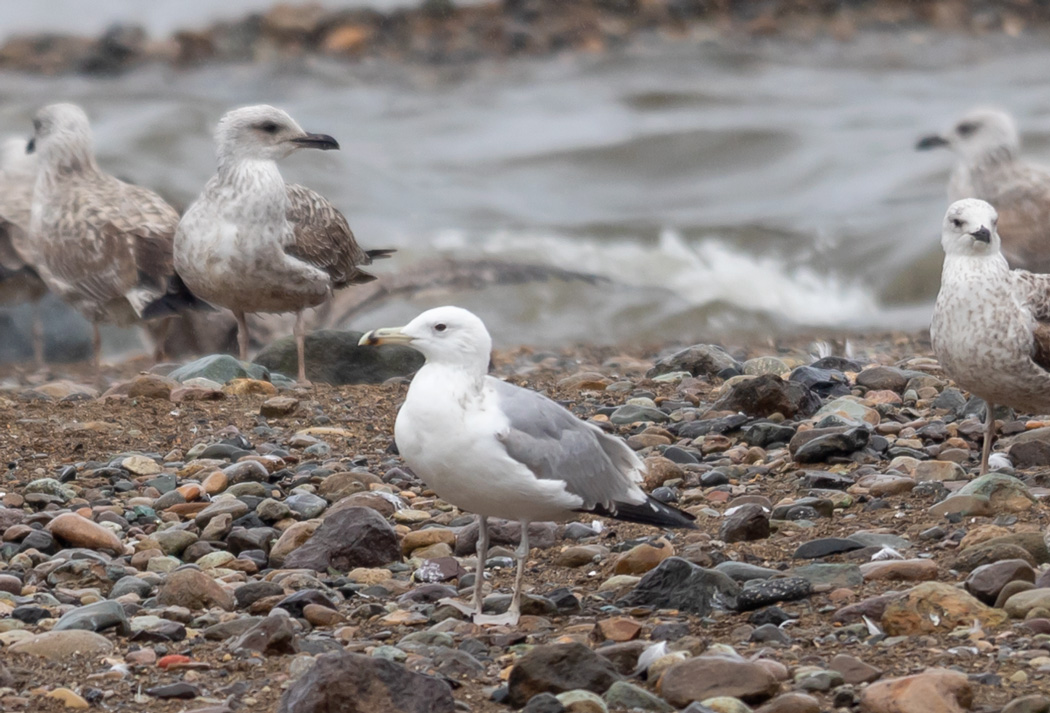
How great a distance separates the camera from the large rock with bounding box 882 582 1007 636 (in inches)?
151

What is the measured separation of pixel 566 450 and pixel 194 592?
117 centimetres

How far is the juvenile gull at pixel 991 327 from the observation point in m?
5.14

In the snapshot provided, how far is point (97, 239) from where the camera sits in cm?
836

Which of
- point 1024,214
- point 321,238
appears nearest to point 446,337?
point 321,238

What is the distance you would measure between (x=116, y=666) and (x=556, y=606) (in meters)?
1.26

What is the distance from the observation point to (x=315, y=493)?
5367mm

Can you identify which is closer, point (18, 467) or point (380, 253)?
point (18, 467)

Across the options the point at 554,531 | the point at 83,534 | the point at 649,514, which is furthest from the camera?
the point at 554,531

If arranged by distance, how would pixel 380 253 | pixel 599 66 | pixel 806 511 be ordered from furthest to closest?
pixel 599 66
pixel 380 253
pixel 806 511

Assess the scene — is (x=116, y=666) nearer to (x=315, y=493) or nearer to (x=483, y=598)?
(x=483, y=598)

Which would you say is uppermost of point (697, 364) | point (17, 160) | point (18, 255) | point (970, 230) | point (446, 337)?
point (970, 230)

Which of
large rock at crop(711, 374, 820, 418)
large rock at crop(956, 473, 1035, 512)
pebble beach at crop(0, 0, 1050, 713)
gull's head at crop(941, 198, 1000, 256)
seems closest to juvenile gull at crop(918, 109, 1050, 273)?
pebble beach at crop(0, 0, 1050, 713)

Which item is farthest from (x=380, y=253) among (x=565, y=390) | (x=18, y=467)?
(x=18, y=467)

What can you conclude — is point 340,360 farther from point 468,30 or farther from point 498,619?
point 468,30
